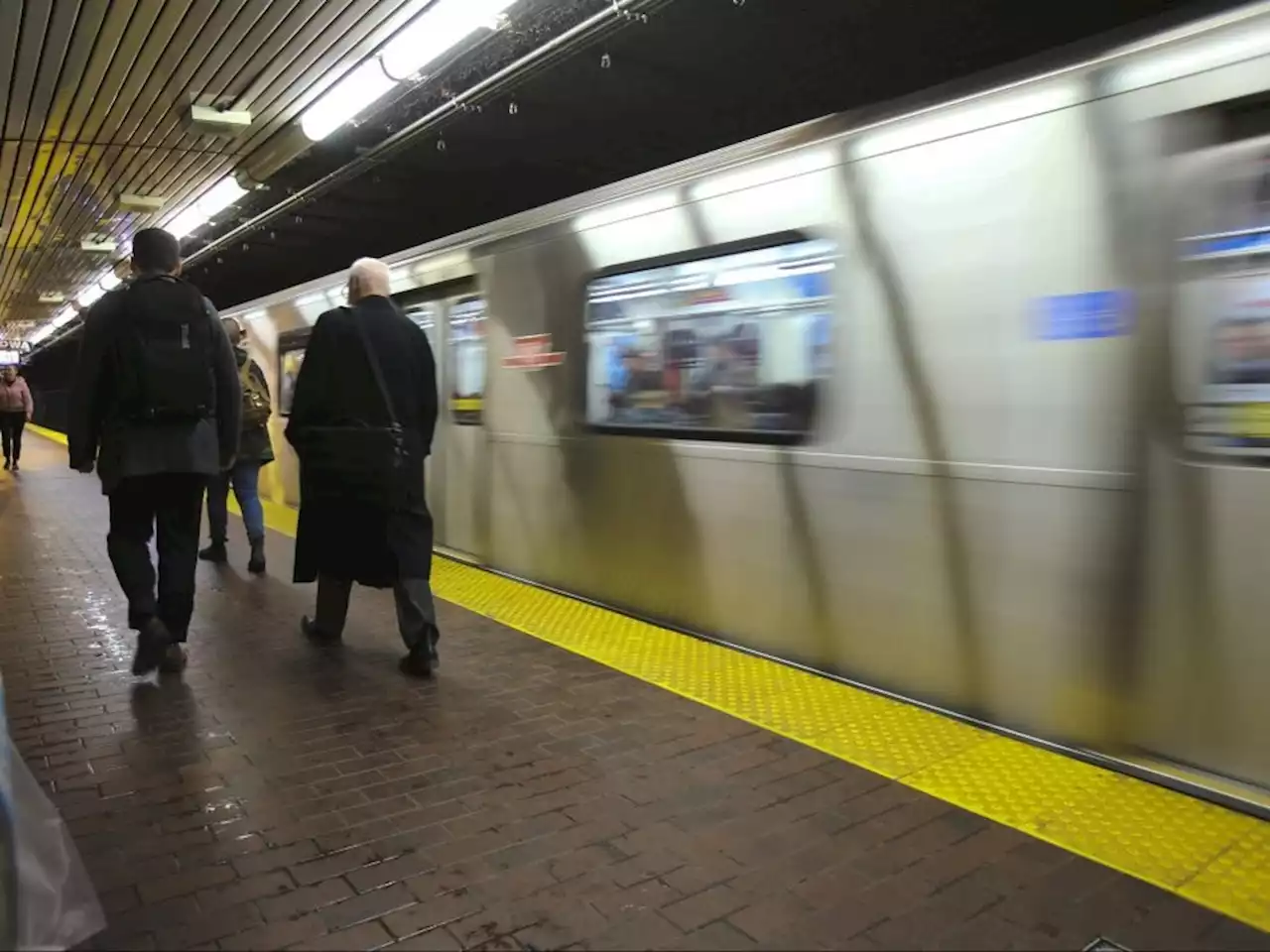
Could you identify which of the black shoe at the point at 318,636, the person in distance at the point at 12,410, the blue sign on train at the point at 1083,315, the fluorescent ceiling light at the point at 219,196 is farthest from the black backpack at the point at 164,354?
the person in distance at the point at 12,410

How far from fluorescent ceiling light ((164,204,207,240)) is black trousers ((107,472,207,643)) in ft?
21.8

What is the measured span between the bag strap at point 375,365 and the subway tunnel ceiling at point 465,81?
1.99 m

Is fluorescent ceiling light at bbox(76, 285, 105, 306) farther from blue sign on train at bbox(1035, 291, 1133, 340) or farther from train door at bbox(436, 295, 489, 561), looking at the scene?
blue sign on train at bbox(1035, 291, 1133, 340)

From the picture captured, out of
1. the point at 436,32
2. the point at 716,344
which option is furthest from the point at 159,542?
the point at 436,32

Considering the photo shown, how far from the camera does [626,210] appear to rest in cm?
477

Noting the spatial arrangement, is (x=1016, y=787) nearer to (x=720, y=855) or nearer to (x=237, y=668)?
(x=720, y=855)

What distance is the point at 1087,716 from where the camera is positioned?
10.0 feet

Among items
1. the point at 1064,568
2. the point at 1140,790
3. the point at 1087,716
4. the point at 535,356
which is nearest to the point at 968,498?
the point at 1064,568

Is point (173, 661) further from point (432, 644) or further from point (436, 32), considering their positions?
point (436, 32)

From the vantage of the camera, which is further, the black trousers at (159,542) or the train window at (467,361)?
the train window at (467,361)

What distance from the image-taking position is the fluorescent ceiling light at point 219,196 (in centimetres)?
868

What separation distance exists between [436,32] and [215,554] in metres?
3.87

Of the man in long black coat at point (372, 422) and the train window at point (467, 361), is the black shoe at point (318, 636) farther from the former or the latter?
the train window at point (467, 361)

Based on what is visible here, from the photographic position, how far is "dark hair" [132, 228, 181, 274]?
3947 mm
